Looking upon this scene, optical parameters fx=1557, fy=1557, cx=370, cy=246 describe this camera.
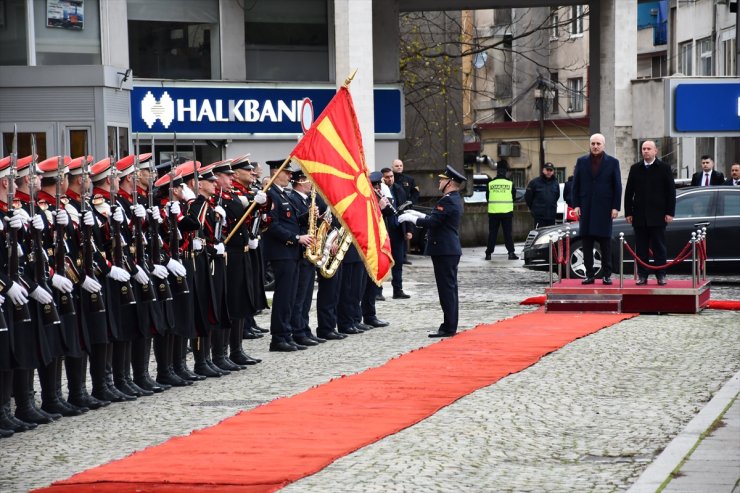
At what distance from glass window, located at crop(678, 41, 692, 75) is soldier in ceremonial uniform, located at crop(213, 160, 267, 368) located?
39.0 metres

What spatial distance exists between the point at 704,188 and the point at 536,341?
866 centimetres

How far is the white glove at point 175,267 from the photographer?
477 inches

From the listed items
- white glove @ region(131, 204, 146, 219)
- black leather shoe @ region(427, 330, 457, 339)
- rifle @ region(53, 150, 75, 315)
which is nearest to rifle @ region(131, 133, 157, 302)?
white glove @ region(131, 204, 146, 219)

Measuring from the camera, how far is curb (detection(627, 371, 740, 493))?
794cm

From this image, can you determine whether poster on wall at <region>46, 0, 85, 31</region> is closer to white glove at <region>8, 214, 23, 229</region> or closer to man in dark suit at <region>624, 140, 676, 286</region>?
man in dark suit at <region>624, 140, 676, 286</region>

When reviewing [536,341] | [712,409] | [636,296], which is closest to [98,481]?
[712,409]

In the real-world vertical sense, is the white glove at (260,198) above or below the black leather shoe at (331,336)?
above

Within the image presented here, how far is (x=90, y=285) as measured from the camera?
11.0 m

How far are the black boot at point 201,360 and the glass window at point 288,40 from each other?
1675cm

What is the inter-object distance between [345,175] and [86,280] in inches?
161

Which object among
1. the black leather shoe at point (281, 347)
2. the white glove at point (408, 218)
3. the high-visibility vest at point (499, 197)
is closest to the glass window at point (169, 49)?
the high-visibility vest at point (499, 197)

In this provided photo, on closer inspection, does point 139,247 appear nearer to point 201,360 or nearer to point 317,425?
point 201,360

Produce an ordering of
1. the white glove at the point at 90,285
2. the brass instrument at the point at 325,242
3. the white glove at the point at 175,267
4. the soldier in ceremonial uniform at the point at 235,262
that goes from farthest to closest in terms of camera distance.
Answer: the brass instrument at the point at 325,242
the soldier in ceremonial uniform at the point at 235,262
the white glove at the point at 175,267
the white glove at the point at 90,285

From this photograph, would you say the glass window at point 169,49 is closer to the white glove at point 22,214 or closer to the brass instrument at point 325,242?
the brass instrument at point 325,242
